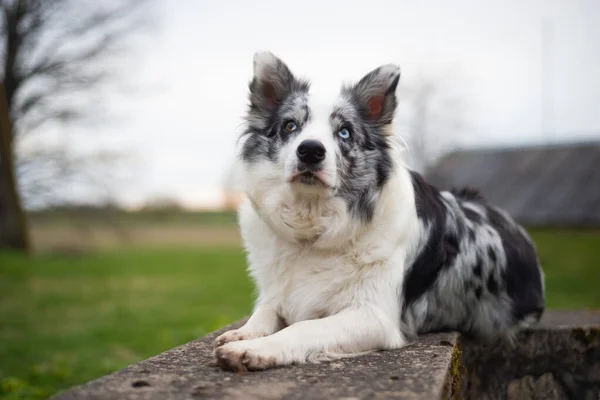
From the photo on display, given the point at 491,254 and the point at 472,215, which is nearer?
the point at 491,254

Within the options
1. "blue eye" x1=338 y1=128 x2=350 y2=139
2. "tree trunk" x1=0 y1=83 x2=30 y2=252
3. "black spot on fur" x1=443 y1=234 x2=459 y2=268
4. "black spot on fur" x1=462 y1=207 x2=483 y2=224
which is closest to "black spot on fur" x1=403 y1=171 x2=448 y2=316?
"black spot on fur" x1=443 y1=234 x2=459 y2=268

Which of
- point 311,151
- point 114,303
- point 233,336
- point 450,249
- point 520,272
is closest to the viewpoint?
point 233,336

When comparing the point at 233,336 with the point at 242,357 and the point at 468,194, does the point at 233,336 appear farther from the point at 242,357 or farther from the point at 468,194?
the point at 468,194

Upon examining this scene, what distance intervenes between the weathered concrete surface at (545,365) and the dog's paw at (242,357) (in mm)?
2125

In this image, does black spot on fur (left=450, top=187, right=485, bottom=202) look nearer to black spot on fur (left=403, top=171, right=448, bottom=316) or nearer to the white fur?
black spot on fur (left=403, top=171, right=448, bottom=316)

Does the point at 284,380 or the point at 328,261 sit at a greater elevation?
the point at 328,261

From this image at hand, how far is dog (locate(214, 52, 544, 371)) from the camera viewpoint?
3.34 metres

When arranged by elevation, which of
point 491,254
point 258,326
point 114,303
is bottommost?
point 114,303

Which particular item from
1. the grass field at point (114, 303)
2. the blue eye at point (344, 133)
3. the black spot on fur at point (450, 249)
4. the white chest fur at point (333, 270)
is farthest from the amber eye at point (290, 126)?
the grass field at point (114, 303)

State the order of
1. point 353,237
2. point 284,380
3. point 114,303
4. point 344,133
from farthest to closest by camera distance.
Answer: point 114,303 → point 344,133 → point 353,237 → point 284,380

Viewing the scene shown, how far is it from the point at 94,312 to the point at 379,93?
1046 centimetres

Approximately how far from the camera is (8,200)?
15.8m

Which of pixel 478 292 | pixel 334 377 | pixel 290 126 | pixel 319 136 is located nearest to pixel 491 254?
pixel 478 292

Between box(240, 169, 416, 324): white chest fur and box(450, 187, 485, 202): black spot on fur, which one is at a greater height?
box(450, 187, 485, 202): black spot on fur
